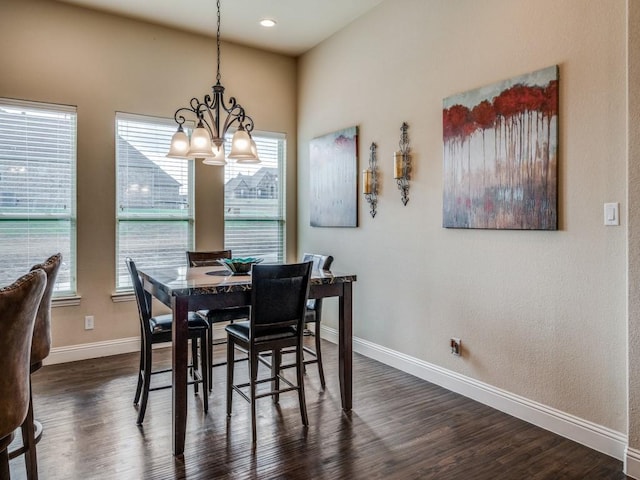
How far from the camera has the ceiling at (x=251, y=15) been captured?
3.97 metres

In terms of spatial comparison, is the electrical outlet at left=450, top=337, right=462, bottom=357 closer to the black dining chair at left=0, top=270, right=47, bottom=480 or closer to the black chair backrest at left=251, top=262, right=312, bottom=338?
the black chair backrest at left=251, top=262, right=312, bottom=338

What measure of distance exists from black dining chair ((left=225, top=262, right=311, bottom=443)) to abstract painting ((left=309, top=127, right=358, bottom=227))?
1.80 metres

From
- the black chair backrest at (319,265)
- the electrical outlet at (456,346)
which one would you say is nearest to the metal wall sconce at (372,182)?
the black chair backrest at (319,265)

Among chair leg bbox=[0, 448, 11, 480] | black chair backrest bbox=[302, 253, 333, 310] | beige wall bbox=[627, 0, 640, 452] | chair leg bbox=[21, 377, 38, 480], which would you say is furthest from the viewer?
black chair backrest bbox=[302, 253, 333, 310]

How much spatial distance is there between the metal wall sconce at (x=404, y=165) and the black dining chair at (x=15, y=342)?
2.79 meters

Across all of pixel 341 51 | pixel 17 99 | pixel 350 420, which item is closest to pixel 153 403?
pixel 350 420

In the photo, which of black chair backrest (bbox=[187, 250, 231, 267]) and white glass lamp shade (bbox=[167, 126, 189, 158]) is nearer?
white glass lamp shade (bbox=[167, 126, 189, 158])

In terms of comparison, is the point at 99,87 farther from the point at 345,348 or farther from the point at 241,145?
the point at 345,348

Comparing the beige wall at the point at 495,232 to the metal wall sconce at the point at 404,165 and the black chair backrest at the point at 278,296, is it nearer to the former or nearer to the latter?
the metal wall sconce at the point at 404,165

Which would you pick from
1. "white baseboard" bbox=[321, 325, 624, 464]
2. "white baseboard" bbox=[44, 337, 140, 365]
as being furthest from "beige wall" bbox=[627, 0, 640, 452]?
"white baseboard" bbox=[44, 337, 140, 365]

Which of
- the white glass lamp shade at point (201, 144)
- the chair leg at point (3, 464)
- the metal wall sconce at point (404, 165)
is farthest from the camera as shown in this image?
the metal wall sconce at point (404, 165)

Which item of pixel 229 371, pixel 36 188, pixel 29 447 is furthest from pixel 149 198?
pixel 29 447

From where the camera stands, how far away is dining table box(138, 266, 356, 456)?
242cm

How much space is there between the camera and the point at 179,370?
8.04 feet
